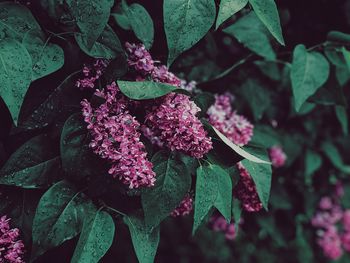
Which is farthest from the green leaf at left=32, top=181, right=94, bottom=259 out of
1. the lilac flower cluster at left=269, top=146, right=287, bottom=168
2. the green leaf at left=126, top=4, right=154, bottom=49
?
the lilac flower cluster at left=269, top=146, right=287, bottom=168

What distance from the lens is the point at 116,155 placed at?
1.04 metres

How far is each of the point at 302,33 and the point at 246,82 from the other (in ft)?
1.39

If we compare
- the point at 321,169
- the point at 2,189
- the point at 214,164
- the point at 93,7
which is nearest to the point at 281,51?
the point at 321,169

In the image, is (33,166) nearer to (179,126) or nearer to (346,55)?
(179,126)

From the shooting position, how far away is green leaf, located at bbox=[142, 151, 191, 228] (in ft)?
3.45

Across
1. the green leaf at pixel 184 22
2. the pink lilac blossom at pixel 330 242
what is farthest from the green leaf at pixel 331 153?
the green leaf at pixel 184 22

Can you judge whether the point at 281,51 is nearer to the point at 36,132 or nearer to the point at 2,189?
the point at 36,132

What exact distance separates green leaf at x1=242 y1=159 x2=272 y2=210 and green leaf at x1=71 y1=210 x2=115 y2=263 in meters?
0.41

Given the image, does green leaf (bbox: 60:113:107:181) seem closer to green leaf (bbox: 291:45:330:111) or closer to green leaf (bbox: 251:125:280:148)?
green leaf (bbox: 291:45:330:111)

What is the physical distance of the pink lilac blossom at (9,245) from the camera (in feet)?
3.43

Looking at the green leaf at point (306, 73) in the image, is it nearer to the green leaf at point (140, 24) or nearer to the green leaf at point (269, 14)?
the green leaf at point (269, 14)

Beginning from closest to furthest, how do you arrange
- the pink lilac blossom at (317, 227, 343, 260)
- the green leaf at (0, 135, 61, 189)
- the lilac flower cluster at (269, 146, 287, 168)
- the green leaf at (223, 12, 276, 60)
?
the green leaf at (0, 135, 61, 189) → the green leaf at (223, 12, 276, 60) → the lilac flower cluster at (269, 146, 287, 168) → the pink lilac blossom at (317, 227, 343, 260)

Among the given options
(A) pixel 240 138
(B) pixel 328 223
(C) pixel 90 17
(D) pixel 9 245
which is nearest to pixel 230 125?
(A) pixel 240 138

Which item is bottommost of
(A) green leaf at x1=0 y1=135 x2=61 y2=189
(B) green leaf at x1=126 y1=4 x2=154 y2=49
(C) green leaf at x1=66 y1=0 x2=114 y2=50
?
(A) green leaf at x1=0 y1=135 x2=61 y2=189
